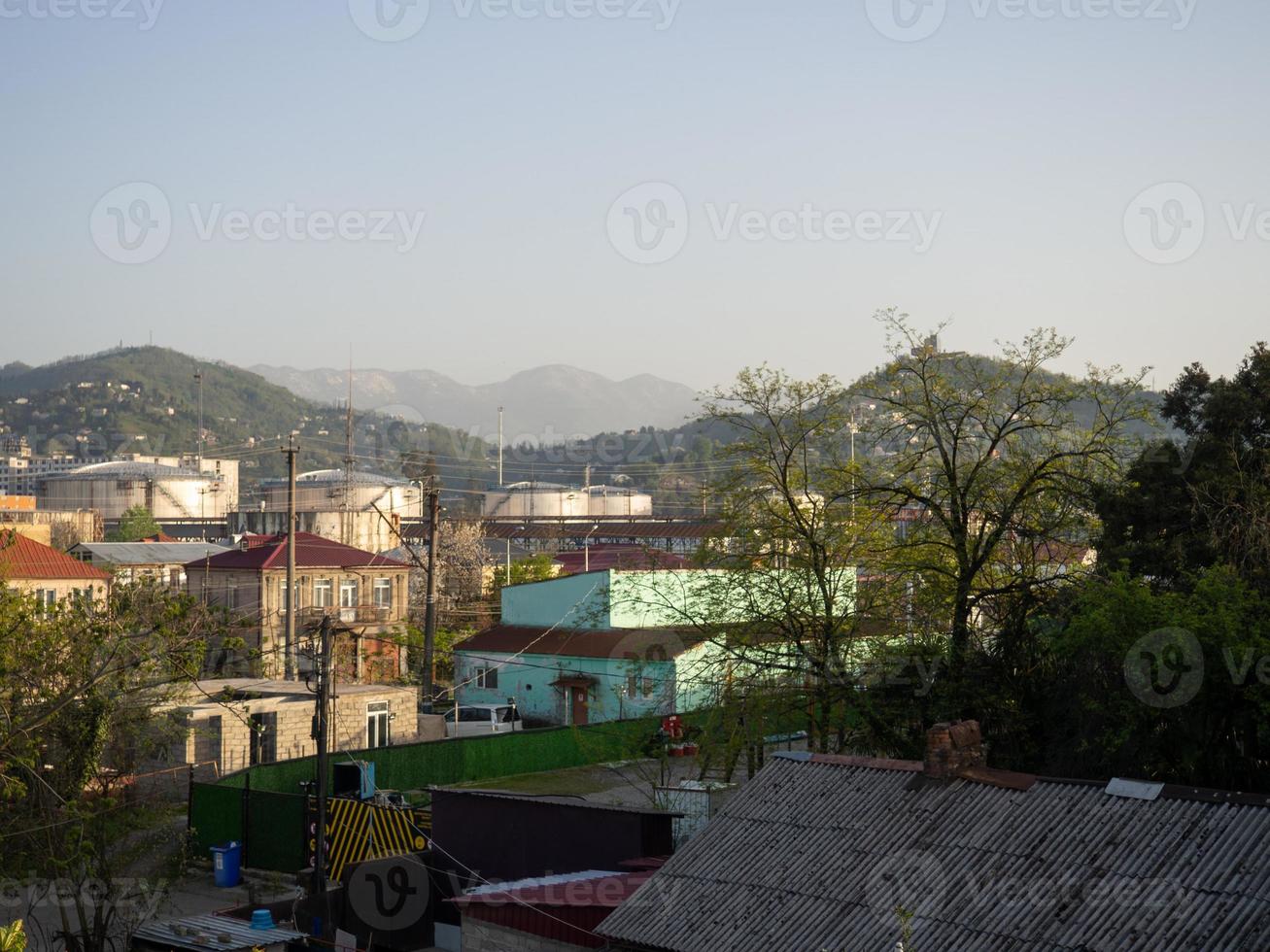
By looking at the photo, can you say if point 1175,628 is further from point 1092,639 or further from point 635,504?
point 635,504

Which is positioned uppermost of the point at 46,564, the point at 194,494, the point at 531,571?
the point at 194,494

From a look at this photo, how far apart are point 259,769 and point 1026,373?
17082 millimetres

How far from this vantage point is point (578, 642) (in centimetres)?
3819

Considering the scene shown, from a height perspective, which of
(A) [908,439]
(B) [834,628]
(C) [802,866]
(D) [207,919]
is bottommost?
(D) [207,919]

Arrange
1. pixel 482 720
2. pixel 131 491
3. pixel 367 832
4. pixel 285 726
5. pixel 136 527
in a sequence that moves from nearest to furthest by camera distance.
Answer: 1. pixel 367 832
2. pixel 285 726
3. pixel 482 720
4. pixel 136 527
5. pixel 131 491

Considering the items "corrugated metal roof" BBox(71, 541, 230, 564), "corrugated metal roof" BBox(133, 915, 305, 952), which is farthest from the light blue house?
"corrugated metal roof" BBox(71, 541, 230, 564)

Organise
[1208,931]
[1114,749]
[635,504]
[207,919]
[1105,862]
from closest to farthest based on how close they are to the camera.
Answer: [1208,931] → [1105,862] → [207,919] → [1114,749] → [635,504]

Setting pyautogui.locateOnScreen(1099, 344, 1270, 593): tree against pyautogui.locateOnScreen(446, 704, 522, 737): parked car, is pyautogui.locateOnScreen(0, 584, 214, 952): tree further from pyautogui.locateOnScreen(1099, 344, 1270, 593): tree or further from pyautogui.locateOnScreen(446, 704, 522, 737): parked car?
pyautogui.locateOnScreen(1099, 344, 1270, 593): tree

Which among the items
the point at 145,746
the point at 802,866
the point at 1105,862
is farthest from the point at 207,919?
the point at 1105,862

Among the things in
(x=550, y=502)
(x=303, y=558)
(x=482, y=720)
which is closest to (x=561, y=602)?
(x=482, y=720)

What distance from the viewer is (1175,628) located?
17.2m

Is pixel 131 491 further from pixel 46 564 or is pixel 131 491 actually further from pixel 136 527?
pixel 46 564

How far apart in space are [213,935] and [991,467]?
16091 mm

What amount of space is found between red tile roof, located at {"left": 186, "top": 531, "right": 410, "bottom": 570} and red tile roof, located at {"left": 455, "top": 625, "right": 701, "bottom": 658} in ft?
17.6
